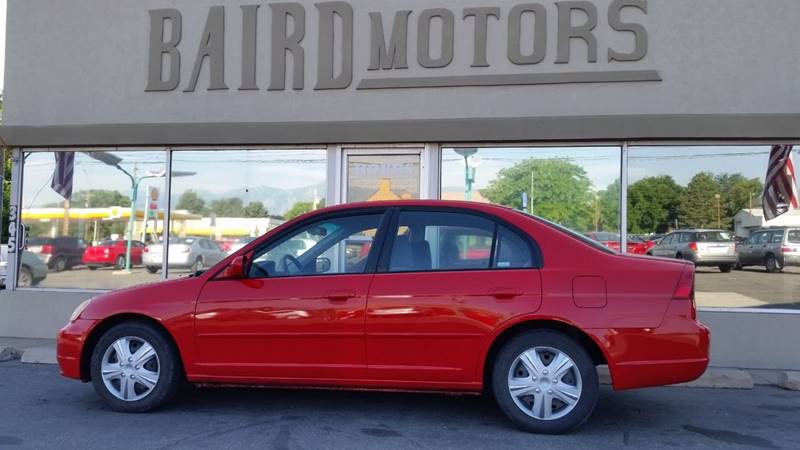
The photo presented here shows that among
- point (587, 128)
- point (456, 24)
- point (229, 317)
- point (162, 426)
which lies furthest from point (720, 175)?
point (162, 426)

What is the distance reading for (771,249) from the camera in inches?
332

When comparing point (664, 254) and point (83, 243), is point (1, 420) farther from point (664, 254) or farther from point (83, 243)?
point (664, 254)

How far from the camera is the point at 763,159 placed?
841 cm

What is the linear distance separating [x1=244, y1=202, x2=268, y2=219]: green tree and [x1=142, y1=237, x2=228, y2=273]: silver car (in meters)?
0.62

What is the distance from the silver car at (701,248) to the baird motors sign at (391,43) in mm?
1898

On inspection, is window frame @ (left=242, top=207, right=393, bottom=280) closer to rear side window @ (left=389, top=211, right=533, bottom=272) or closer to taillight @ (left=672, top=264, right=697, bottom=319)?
rear side window @ (left=389, top=211, right=533, bottom=272)

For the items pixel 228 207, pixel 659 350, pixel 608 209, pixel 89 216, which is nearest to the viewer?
pixel 659 350

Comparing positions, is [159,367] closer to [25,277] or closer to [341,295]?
[341,295]

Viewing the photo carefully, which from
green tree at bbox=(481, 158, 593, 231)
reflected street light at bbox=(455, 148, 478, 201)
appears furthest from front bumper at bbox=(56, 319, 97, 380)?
green tree at bbox=(481, 158, 593, 231)

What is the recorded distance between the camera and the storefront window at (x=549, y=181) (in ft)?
28.8

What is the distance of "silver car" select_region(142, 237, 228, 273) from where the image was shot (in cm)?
968

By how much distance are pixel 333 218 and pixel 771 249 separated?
5.55 m

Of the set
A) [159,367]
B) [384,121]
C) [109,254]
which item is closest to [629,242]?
[384,121]

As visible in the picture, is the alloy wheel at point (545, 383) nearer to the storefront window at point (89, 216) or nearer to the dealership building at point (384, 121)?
the dealership building at point (384, 121)
